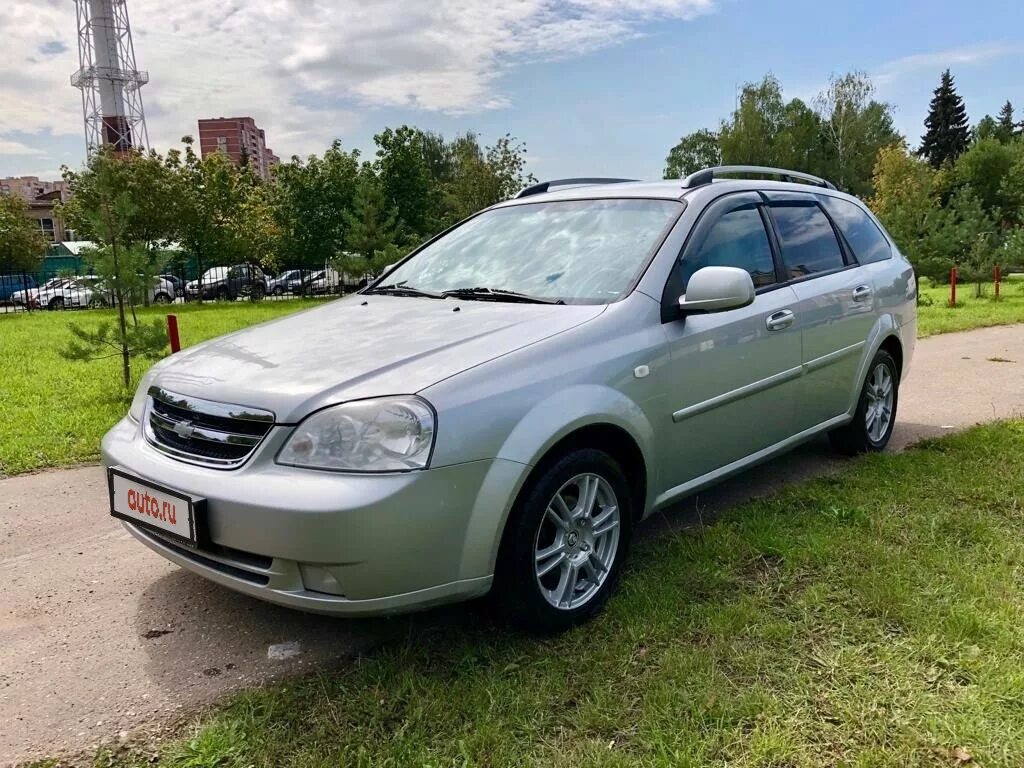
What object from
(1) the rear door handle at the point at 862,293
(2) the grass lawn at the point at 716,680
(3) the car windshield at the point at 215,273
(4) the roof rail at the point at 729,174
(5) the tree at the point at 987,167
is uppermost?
(5) the tree at the point at 987,167

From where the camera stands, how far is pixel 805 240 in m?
4.39

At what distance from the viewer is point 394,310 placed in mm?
3525

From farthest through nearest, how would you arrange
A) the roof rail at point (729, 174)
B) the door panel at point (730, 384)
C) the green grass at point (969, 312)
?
1. the green grass at point (969, 312)
2. the roof rail at point (729, 174)
3. the door panel at point (730, 384)

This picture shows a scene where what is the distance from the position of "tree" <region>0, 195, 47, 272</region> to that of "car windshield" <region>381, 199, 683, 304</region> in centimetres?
3564

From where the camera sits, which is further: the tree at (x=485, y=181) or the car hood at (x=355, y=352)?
the tree at (x=485, y=181)

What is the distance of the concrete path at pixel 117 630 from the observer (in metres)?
2.57

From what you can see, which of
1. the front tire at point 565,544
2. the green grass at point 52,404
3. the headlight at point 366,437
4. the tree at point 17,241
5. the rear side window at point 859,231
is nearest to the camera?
the headlight at point 366,437

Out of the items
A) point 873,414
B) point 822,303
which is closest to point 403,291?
point 822,303

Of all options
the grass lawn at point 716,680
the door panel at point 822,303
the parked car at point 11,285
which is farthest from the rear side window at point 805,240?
the parked car at point 11,285

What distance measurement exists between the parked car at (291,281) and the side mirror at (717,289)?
29220 mm

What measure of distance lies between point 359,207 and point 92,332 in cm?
1468

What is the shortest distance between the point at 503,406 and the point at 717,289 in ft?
3.73

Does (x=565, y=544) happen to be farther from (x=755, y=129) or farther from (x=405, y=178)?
(x=755, y=129)

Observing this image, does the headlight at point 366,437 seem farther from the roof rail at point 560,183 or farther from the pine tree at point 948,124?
the pine tree at point 948,124
